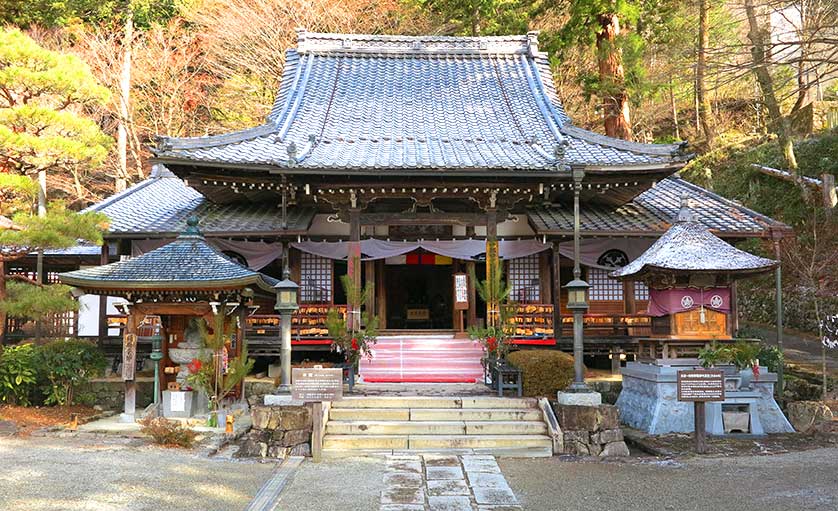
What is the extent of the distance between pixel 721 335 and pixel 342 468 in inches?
283

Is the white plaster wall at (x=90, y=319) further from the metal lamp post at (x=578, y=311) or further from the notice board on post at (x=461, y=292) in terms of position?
the metal lamp post at (x=578, y=311)

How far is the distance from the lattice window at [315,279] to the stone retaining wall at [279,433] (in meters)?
6.00

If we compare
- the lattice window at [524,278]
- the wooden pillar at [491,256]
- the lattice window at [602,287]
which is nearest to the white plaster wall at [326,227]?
the wooden pillar at [491,256]

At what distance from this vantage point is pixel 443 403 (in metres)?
10.9

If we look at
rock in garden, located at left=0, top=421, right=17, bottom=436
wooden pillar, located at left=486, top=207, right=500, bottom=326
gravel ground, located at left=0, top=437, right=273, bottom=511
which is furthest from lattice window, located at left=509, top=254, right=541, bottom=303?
rock in garden, located at left=0, top=421, right=17, bottom=436

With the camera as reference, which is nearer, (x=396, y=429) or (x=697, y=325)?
(x=396, y=429)

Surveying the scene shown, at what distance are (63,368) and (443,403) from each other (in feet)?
23.3

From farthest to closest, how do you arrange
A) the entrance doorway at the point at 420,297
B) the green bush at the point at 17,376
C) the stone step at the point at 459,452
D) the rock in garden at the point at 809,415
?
the entrance doorway at the point at 420,297, the green bush at the point at 17,376, the rock in garden at the point at 809,415, the stone step at the point at 459,452

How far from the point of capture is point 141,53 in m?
25.5

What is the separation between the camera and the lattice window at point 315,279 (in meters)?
15.8

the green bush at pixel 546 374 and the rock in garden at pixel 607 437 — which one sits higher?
the green bush at pixel 546 374

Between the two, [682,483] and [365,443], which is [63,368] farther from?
[682,483]

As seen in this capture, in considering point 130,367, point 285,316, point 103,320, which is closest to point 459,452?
point 285,316

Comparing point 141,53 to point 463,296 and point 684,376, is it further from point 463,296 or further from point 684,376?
point 684,376
